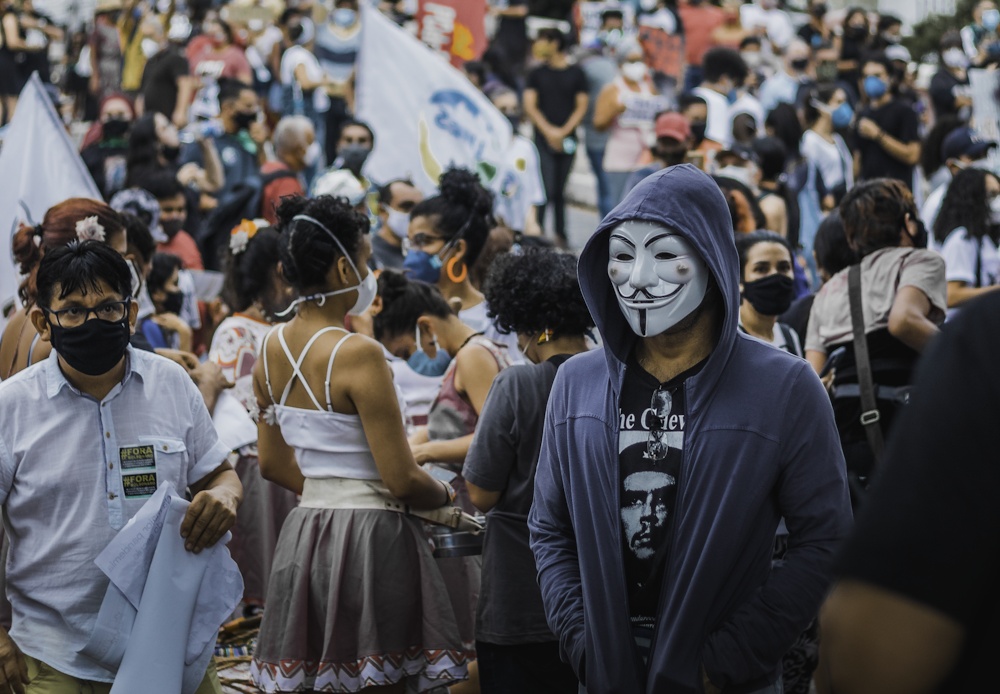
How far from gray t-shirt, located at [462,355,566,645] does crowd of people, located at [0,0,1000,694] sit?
0.01m

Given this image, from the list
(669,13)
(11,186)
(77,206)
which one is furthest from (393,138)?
(669,13)

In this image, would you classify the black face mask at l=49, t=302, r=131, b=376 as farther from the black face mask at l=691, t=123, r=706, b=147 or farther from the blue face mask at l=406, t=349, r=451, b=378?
the black face mask at l=691, t=123, r=706, b=147

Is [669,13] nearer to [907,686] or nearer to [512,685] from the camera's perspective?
[512,685]

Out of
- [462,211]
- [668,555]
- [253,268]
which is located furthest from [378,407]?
[462,211]

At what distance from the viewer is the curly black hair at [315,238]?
3656 millimetres

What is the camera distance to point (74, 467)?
2971 millimetres

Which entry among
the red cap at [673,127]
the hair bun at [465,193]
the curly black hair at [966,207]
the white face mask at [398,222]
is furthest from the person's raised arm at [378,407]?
the red cap at [673,127]

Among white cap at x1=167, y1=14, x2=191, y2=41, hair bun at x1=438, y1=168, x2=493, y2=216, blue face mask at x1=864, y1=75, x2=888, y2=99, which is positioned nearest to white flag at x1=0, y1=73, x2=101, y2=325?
hair bun at x1=438, y1=168, x2=493, y2=216

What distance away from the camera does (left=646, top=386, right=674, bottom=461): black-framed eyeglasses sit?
252 cm

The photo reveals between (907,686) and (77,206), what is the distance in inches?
139

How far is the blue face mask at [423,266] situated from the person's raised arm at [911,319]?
2.27 m

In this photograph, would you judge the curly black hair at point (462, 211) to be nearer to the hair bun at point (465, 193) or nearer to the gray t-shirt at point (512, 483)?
the hair bun at point (465, 193)

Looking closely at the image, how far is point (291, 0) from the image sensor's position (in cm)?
1606

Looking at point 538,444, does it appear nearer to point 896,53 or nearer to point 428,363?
point 428,363
